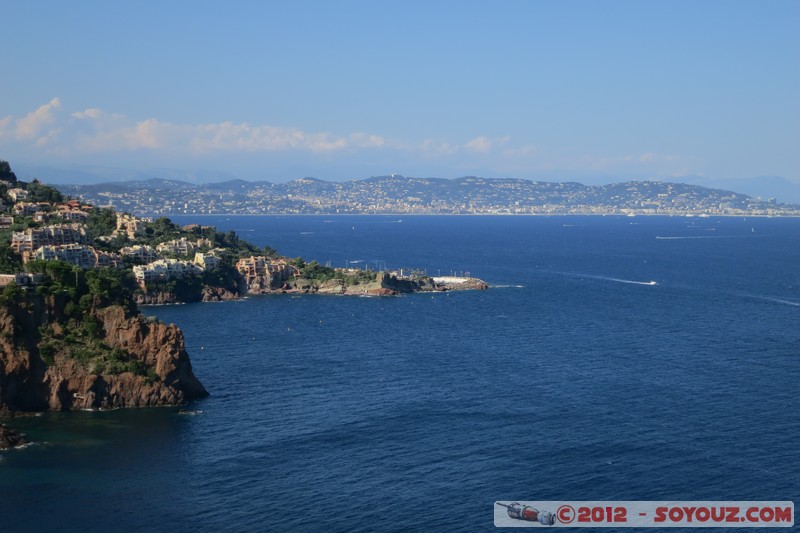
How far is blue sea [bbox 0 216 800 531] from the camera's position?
125 ft

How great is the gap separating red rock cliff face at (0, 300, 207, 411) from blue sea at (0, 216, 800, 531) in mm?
1437

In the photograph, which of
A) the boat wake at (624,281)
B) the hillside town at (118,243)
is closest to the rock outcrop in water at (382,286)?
the hillside town at (118,243)

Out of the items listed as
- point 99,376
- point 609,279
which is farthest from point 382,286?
point 99,376

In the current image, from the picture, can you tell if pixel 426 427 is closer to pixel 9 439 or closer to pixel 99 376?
pixel 99 376

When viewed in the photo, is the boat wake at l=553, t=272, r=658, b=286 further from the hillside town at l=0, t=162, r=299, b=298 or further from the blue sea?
the hillside town at l=0, t=162, r=299, b=298

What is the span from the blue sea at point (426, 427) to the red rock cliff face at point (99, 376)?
1.44 metres

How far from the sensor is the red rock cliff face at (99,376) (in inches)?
1996

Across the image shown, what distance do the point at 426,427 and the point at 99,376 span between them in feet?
59.9

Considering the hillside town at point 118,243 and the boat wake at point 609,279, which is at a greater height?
the hillside town at point 118,243

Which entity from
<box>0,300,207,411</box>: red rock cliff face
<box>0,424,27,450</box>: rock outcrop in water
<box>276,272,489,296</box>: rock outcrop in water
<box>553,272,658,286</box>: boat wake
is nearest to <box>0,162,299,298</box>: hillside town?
<box>276,272,489,296</box>: rock outcrop in water

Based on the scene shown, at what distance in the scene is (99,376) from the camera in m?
52.2

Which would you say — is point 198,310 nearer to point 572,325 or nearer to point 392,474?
point 572,325

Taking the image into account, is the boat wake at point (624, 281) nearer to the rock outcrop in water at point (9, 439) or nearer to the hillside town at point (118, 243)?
the hillside town at point (118, 243)

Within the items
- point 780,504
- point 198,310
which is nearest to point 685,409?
point 780,504
